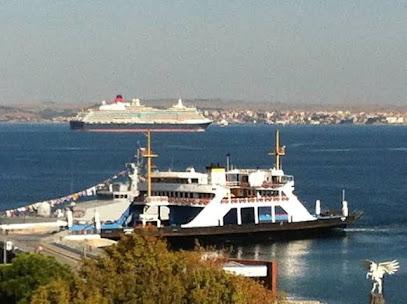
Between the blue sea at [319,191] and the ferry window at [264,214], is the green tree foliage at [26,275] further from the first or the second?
the ferry window at [264,214]

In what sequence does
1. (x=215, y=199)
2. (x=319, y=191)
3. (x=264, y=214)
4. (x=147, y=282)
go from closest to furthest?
(x=147, y=282)
(x=215, y=199)
(x=264, y=214)
(x=319, y=191)

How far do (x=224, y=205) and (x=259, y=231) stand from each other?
2.19m

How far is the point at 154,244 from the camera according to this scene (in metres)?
23.8

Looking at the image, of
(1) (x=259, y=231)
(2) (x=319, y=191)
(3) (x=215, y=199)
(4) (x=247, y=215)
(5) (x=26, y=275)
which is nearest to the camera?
(5) (x=26, y=275)

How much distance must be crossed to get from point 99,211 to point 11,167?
210 feet

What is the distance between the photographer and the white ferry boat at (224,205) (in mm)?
60062

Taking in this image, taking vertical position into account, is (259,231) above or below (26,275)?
below

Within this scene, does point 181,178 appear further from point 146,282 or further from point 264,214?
point 146,282

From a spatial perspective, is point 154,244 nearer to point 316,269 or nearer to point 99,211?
point 316,269

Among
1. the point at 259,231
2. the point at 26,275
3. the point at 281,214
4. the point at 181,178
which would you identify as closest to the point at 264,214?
the point at 281,214

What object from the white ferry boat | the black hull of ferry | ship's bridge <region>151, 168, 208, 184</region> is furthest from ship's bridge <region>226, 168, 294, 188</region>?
the black hull of ferry

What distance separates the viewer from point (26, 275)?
90.4 ft

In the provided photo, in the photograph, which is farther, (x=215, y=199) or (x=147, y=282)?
(x=215, y=199)

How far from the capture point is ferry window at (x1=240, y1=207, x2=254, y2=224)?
203ft
